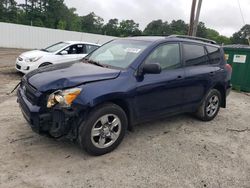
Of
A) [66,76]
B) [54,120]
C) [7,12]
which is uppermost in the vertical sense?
[7,12]

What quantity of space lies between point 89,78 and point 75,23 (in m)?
56.2

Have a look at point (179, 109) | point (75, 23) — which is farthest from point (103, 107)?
point (75, 23)

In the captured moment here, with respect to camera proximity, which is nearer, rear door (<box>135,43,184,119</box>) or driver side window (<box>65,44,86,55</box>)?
rear door (<box>135,43,184,119</box>)

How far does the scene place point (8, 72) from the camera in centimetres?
950

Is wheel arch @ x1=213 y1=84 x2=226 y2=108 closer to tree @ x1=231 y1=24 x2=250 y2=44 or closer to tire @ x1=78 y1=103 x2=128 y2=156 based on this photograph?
tire @ x1=78 y1=103 x2=128 y2=156

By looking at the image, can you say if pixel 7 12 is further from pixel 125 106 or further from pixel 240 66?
pixel 125 106

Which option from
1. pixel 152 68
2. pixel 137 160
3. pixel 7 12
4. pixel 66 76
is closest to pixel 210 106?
pixel 152 68

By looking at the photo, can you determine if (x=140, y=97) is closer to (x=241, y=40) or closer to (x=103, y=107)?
(x=103, y=107)

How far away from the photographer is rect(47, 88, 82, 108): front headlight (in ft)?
10.4

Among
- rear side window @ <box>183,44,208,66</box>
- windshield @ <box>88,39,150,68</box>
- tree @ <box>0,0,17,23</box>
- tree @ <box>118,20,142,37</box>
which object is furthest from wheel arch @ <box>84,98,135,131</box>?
tree @ <box>118,20,142,37</box>

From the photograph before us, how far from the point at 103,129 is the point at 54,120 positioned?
70cm

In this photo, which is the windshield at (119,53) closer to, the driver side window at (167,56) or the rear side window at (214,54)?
the driver side window at (167,56)

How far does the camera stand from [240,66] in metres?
9.41

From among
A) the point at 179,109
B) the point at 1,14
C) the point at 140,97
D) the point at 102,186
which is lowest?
the point at 102,186
